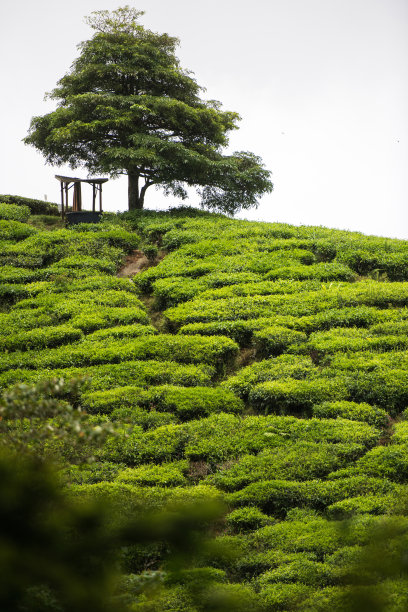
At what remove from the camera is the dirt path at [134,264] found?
62.2 ft

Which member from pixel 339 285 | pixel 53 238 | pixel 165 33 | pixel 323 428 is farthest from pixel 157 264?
pixel 165 33

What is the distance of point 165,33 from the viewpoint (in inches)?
1086

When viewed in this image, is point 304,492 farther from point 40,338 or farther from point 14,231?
point 14,231

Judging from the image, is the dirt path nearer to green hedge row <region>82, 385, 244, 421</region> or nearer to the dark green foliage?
green hedge row <region>82, 385, 244, 421</region>

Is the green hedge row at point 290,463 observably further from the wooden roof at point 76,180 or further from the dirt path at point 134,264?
the wooden roof at point 76,180

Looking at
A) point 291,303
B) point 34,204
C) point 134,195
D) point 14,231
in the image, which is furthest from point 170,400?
point 34,204

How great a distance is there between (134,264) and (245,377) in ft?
32.2

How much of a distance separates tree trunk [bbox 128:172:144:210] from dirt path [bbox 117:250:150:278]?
23.5ft

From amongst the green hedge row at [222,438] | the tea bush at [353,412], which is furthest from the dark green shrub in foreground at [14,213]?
the tea bush at [353,412]

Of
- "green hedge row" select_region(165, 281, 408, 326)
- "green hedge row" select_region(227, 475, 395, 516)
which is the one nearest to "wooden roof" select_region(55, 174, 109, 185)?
"green hedge row" select_region(165, 281, 408, 326)

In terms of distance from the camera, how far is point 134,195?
27.3 metres

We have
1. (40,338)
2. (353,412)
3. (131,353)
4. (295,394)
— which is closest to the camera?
(353,412)

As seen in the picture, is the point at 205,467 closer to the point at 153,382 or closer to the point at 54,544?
the point at 153,382

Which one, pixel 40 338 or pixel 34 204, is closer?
pixel 40 338
